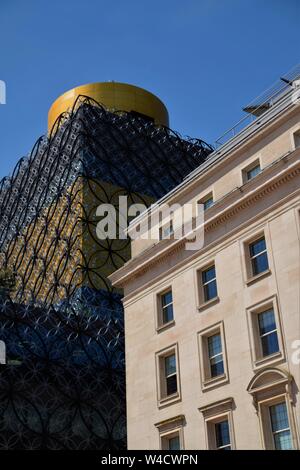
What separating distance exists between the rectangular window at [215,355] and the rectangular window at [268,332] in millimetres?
2612

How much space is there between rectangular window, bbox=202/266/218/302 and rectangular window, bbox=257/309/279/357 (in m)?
3.64

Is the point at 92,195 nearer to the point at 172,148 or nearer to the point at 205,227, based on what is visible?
the point at 172,148

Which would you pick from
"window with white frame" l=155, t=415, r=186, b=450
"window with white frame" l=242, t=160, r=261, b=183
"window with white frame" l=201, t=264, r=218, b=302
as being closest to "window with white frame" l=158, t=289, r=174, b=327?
"window with white frame" l=201, t=264, r=218, b=302

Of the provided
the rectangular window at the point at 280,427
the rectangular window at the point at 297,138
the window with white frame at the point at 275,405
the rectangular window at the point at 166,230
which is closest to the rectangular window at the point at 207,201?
the rectangular window at the point at 166,230

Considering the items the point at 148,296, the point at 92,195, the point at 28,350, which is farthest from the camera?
the point at 92,195

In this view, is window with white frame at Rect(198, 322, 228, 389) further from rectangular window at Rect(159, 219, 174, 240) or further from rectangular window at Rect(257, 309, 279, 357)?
rectangular window at Rect(159, 219, 174, 240)

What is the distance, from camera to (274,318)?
110 feet

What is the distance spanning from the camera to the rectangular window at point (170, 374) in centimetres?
3812

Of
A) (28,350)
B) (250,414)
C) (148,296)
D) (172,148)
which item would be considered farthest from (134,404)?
(172,148)

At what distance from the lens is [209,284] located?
38.1 m

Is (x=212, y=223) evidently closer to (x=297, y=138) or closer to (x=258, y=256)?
(x=258, y=256)

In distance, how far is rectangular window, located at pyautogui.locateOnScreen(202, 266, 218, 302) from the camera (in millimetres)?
37688

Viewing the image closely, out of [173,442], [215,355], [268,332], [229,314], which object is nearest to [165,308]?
[215,355]

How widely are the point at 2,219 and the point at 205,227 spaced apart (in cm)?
6045
